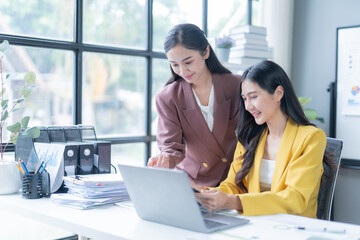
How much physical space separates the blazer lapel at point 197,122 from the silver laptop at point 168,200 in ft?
2.04

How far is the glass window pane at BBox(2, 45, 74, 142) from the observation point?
2516 mm

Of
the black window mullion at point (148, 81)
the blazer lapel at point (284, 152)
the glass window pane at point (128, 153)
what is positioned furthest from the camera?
the black window mullion at point (148, 81)

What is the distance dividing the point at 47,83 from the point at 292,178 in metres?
1.61

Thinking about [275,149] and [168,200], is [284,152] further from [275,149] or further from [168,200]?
[168,200]

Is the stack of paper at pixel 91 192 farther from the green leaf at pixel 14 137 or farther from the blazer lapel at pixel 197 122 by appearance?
the blazer lapel at pixel 197 122

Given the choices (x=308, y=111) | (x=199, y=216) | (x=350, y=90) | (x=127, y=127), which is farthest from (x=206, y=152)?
(x=350, y=90)

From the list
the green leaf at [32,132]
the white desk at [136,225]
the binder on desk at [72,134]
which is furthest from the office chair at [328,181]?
the green leaf at [32,132]

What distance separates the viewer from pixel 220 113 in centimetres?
209

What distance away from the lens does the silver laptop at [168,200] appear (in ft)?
4.21

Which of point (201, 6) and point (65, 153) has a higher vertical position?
point (201, 6)

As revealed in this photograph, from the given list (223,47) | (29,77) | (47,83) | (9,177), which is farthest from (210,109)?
(223,47)

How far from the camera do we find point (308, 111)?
137 inches

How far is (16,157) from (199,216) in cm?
103

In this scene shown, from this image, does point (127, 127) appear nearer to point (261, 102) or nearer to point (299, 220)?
point (261, 102)
